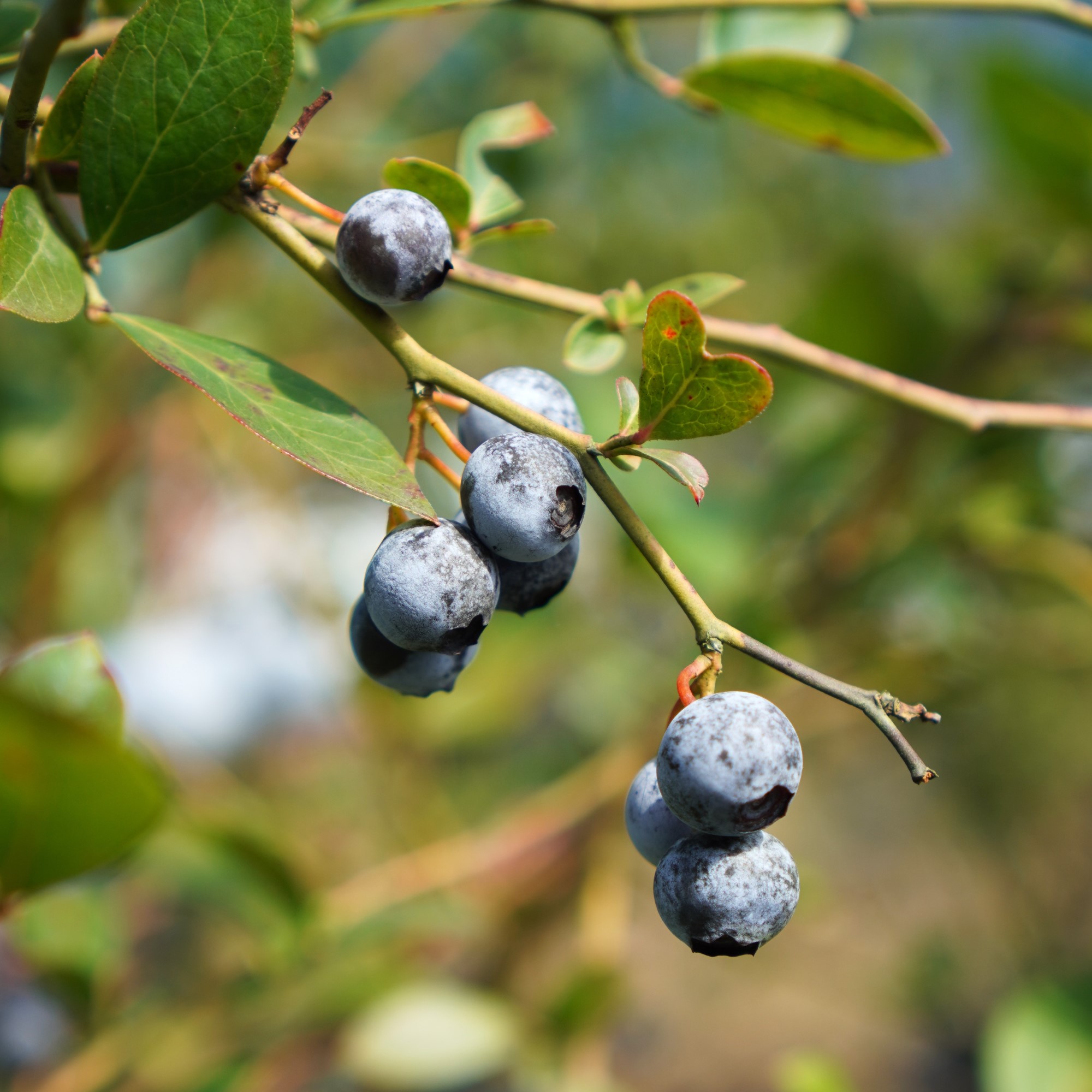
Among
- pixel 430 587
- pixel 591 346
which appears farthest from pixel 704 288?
pixel 430 587

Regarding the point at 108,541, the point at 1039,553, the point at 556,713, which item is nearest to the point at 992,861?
the point at 556,713

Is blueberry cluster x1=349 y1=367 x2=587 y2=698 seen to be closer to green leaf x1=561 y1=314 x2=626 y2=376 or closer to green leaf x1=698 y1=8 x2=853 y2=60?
green leaf x1=561 y1=314 x2=626 y2=376

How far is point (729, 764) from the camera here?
400 millimetres

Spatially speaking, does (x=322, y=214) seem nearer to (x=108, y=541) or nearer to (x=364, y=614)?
(x=364, y=614)

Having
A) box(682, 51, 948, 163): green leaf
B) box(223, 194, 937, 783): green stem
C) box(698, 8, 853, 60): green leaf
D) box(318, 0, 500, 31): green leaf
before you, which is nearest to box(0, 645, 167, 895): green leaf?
box(223, 194, 937, 783): green stem

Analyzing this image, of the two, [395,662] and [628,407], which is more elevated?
[628,407]

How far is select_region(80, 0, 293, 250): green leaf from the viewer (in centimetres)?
47

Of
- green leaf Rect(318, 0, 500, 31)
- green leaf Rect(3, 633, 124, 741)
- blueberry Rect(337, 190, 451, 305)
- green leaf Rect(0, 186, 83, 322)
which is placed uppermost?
green leaf Rect(318, 0, 500, 31)

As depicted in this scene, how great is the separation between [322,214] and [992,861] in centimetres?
Result: 347

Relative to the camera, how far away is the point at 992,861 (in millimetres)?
3275

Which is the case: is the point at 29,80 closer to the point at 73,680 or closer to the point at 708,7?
the point at 73,680

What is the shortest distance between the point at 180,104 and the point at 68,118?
0.21 ft

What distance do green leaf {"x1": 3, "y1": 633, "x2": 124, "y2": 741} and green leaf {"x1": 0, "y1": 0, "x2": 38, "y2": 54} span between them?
39 centimetres

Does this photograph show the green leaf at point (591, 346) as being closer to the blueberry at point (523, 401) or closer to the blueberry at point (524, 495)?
the blueberry at point (523, 401)
